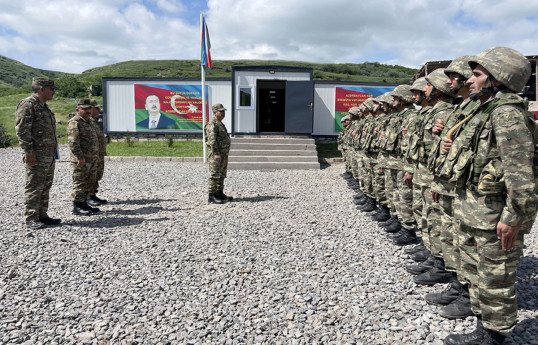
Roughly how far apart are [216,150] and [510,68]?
5363 mm

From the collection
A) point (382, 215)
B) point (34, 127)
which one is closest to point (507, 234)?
point (382, 215)

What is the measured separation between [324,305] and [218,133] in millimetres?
4592

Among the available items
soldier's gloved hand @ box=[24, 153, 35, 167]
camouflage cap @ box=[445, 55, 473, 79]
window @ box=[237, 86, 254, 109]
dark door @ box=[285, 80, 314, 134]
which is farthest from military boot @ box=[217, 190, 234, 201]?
window @ box=[237, 86, 254, 109]

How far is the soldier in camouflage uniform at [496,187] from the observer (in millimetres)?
2238

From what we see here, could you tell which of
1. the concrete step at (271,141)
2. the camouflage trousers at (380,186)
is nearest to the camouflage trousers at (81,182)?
the camouflage trousers at (380,186)

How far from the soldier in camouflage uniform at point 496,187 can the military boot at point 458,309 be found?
1.19ft

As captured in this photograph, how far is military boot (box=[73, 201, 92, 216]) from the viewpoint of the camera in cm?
610

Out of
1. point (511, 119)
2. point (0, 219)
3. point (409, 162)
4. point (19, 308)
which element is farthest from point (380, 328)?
point (0, 219)

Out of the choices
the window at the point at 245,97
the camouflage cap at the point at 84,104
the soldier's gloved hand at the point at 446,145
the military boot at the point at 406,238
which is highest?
the window at the point at 245,97

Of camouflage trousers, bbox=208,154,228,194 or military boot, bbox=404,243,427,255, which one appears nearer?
military boot, bbox=404,243,427,255

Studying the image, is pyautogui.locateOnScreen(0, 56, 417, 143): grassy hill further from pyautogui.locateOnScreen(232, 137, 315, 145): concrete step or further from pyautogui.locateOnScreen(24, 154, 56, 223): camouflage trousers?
pyautogui.locateOnScreen(24, 154, 56, 223): camouflage trousers

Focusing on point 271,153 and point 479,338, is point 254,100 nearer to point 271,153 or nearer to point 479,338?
point 271,153

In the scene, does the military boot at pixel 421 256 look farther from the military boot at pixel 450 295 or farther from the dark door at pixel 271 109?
the dark door at pixel 271 109

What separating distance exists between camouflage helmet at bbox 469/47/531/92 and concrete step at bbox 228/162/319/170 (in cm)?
1003
